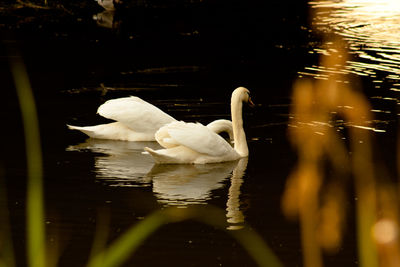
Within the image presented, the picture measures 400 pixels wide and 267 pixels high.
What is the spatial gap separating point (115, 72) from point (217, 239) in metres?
8.46

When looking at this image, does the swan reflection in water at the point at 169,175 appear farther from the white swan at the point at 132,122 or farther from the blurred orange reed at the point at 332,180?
the blurred orange reed at the point at 332,180

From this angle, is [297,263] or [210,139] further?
[210,139]

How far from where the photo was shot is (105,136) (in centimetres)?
1167

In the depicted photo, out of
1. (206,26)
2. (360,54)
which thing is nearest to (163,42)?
(206,26)

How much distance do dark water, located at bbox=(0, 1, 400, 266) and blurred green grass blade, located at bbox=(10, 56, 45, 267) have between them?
146 mm

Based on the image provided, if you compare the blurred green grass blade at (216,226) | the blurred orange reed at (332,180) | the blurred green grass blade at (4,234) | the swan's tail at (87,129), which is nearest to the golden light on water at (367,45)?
the blurred orange reed at (332,180)

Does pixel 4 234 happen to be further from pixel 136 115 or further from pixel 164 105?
pixel 164 105

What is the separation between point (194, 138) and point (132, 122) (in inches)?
56.5

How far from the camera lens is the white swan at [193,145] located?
10219 mm

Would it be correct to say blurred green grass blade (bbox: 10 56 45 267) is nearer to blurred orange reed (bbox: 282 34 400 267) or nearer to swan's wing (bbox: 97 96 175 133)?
swan's wing (bbox: 97 96 175 133)

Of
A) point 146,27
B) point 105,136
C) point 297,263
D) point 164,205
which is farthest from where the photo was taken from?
point 146,27

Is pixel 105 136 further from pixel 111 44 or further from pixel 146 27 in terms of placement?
pixel 146 27

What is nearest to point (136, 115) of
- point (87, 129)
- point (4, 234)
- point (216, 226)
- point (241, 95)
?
point (87, 129)

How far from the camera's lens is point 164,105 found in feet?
44.2
